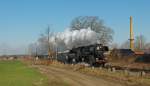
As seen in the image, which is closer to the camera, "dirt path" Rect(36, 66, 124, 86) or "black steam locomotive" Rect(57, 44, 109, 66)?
"dirt path" Rect(36, 66, 124, 86)

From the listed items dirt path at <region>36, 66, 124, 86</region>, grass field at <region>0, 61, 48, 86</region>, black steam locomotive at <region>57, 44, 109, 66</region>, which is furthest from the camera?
black steam locomotive at <region>57, 44, 109, 66</region>

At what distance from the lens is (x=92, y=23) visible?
11625 centimetres

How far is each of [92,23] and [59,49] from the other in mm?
15970

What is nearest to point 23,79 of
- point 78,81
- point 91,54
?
point 78,81

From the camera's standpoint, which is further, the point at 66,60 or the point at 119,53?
the point at 119,53

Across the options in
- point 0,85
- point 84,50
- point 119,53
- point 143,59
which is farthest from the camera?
point 119,53

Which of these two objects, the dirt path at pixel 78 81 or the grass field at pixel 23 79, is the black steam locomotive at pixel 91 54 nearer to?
the grass field at pixel 23 79

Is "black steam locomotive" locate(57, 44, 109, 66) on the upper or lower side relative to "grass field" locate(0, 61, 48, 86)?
upper

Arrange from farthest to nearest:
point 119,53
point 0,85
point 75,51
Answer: point 119,53
point 75,51
point 0,85

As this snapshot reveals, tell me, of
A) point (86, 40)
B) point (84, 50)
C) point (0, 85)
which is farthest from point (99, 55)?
point (86, 40)

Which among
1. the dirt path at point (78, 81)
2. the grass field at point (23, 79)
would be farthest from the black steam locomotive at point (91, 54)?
the dirt path at point (78, 81)

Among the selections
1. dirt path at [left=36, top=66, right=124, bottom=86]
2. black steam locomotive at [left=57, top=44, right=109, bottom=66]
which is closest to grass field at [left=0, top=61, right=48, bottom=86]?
dirt path at [left=36, top=66, right=124, bottom=86]

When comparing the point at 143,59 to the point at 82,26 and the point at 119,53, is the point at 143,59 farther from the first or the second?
the point at 82,26

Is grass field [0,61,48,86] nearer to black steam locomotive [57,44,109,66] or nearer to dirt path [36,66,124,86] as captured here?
dirt path [36,66,124,86]
